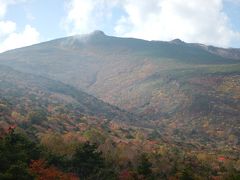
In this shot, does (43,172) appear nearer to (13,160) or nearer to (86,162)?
(13,160)

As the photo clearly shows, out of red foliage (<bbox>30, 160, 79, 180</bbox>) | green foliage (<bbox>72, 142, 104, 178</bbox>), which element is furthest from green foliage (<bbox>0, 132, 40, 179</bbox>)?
green foliage (<bbox>72, 142, 104, 178</bbox>)

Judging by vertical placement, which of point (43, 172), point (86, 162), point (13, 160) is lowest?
Answer: point (86, 162)

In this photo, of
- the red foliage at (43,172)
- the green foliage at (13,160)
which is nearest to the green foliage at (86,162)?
the red foliage at (43,172)

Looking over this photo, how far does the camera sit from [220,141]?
16500cm

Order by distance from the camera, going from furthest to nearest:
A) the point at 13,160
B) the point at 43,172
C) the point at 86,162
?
the point at 86,162, the point at 43,172, the point at 13,160

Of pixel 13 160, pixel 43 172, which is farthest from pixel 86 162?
pixel 13 160

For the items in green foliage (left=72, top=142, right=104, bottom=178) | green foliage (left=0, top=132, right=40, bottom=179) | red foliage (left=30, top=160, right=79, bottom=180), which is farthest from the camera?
green foliage (left=72, top=142, right=104, bottom=178)

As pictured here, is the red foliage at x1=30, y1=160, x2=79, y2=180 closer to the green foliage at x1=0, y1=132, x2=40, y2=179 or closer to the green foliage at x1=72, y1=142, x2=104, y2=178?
the green foliage at x1=0, y1=132, x2=40, y2=179

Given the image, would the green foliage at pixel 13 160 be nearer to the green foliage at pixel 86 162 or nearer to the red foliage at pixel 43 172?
the red foliage at pixel 43 172

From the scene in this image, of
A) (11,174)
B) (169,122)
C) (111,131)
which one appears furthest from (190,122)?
(11,174)

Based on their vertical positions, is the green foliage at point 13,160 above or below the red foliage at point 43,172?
above

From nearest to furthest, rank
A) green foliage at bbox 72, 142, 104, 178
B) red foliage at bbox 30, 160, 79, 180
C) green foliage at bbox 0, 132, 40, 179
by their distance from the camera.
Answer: green foliage at bbox 0, 132, 40, 179 → red foliage at bbox 30, 160, 79, 180 → green foliage at bbox 72, 142, 104, 178

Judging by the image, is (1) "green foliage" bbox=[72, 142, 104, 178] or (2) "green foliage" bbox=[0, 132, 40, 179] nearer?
(2) "green foliage" bbox=[0, 132, 40, 179]

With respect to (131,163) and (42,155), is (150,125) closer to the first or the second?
(131,163)
